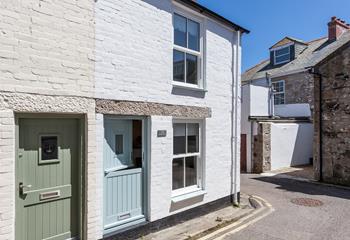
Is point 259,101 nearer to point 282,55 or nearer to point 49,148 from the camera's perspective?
point 282,55

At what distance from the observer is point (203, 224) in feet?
22.5

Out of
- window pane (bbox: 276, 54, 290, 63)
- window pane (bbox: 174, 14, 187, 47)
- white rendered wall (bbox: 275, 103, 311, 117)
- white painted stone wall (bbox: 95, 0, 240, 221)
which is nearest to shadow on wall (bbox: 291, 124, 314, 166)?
white rendered wall (bbox: 275, 103, 311, 117)

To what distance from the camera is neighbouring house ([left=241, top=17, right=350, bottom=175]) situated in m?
15.5

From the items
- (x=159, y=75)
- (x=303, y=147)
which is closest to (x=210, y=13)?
(x=159, y=75)

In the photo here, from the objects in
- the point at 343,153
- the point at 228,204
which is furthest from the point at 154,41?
the point at 343,153

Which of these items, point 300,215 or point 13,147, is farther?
point 300,215

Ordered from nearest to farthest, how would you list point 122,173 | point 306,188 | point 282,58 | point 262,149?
point 122,173, point 306,188, point 262,149, point 282,58

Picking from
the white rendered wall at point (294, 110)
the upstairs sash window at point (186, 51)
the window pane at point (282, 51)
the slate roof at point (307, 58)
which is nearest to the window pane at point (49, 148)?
the upstairs sash window at point (186, 51)

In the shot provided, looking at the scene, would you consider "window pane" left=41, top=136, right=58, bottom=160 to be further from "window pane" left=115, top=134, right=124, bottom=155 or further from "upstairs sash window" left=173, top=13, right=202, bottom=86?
"upstairs sash window" left=173, top=13, right=202, bottom=86

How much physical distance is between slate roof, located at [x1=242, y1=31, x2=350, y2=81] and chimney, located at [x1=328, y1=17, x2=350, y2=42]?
1.12ft

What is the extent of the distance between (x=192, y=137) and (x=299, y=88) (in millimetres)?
15619

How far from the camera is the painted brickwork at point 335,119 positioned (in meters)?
11.5

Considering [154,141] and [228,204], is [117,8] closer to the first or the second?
[154,141]

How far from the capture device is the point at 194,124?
7.45 metres
